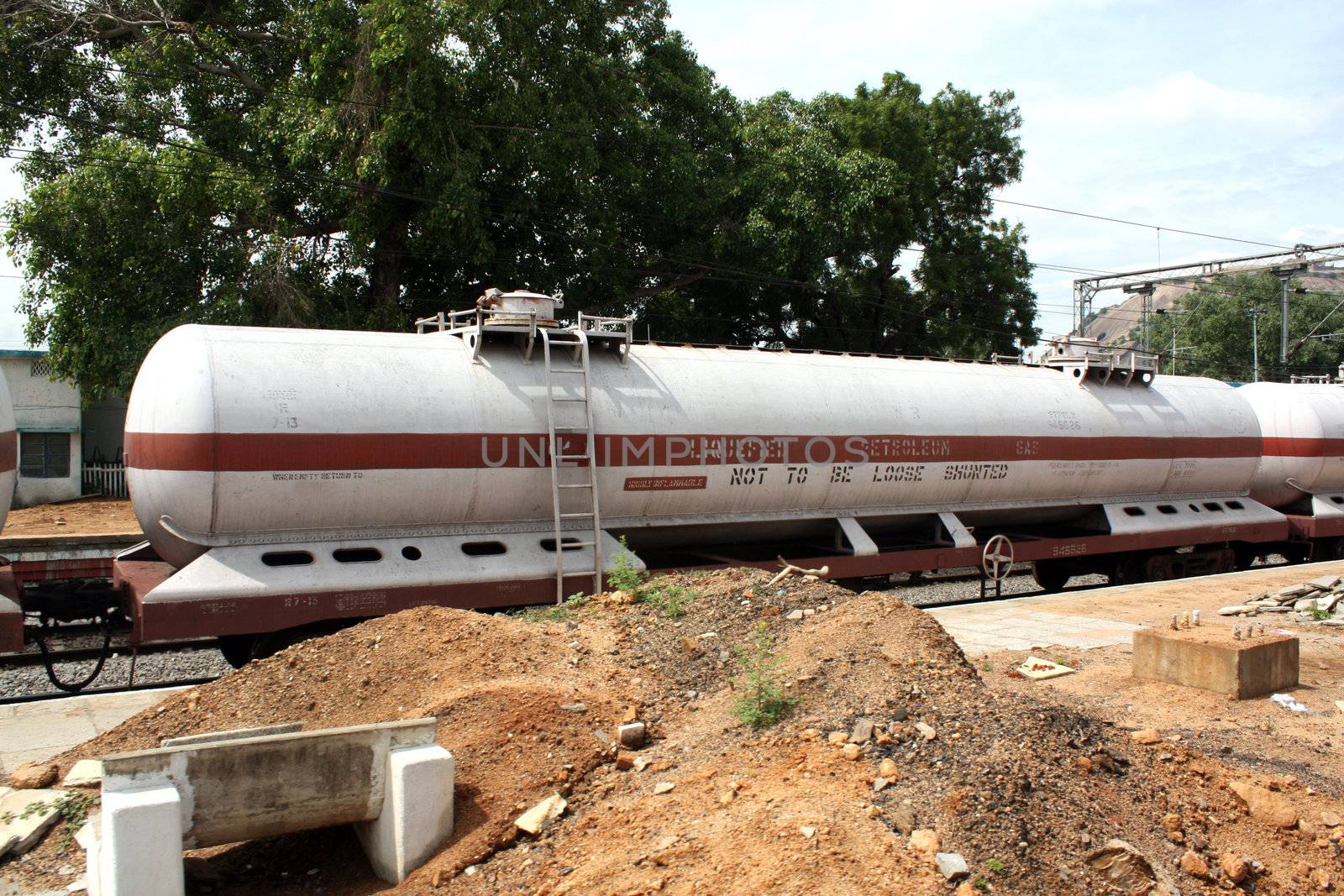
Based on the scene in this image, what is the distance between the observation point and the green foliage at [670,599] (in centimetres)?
827

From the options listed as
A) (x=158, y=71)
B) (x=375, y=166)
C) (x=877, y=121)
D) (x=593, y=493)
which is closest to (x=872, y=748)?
(x=593, y=493)

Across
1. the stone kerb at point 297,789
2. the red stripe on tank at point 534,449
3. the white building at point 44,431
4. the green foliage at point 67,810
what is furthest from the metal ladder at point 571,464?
the white building at point 44,431

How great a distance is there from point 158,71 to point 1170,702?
20.4m

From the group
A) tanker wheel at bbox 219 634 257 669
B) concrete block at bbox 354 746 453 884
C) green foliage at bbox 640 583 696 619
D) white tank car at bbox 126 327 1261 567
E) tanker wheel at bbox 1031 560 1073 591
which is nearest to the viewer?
concrete block at bbox 354 746 453 884

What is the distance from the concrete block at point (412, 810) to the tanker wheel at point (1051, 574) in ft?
46.0

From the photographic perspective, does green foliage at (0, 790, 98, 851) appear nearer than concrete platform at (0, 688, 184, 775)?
Yes

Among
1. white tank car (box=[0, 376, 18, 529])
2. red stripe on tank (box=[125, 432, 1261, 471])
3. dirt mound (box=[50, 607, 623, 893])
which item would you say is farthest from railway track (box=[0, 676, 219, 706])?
dirt mound (box=[50, 607, 623, 893])

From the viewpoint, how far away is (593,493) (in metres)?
10.9

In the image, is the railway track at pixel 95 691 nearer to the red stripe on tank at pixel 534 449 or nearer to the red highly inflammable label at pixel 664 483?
the red stripe on tank at pixel 534 449

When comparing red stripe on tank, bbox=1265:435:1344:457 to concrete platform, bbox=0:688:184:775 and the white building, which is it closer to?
concrete platform, bbox=0:688:184:775

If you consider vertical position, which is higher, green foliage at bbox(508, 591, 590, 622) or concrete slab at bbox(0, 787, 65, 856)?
green foliage at bbox(508, 591, 590, 622)

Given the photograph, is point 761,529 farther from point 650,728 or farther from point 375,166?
A: point 375,166

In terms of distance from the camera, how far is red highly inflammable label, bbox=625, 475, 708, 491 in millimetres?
11492

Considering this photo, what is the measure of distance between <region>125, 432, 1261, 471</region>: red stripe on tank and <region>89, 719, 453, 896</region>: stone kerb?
15.0 feet
